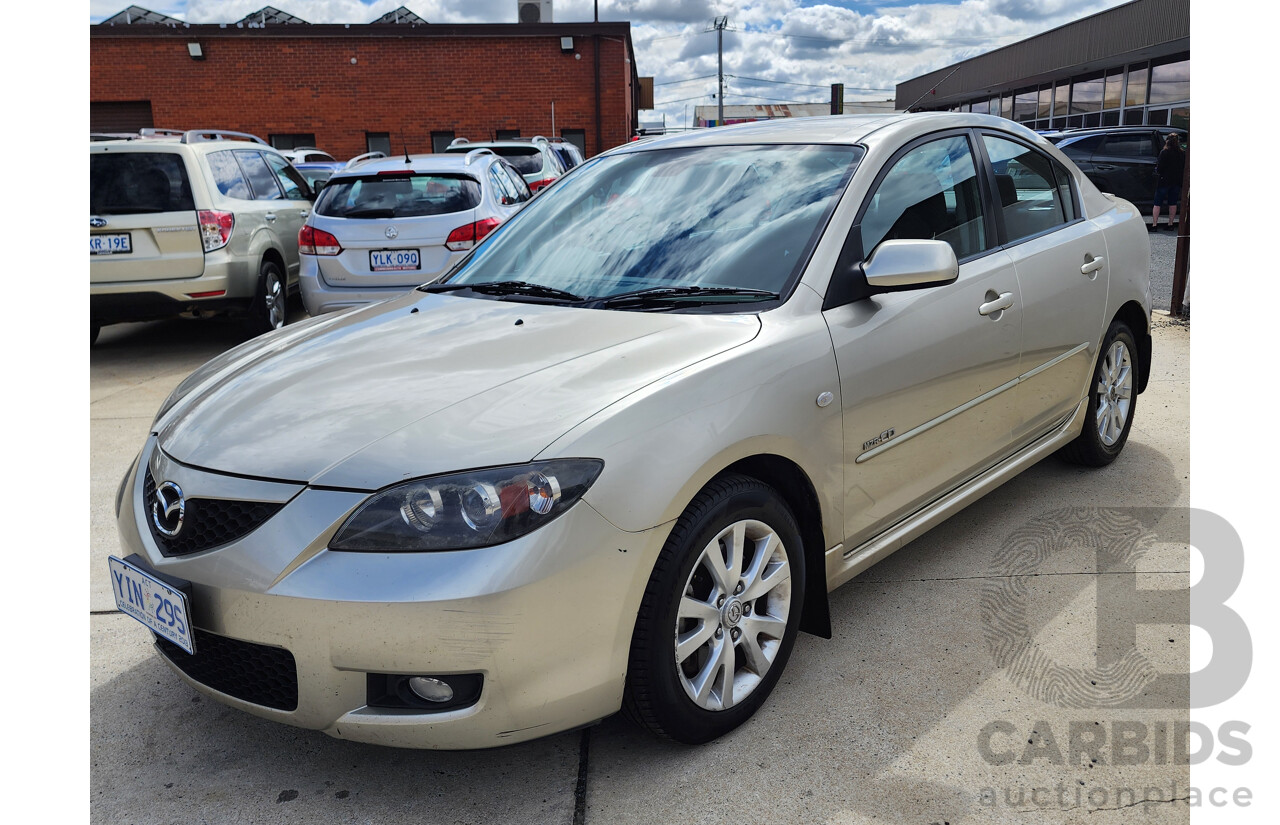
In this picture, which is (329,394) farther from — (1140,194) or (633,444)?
(1140,194)

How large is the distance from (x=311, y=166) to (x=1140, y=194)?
14.1 m

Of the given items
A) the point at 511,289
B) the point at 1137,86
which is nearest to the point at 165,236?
the point at 511,289

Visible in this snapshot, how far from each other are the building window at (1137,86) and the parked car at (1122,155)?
294 inches

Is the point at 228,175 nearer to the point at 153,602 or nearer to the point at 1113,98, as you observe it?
the point at 153,602

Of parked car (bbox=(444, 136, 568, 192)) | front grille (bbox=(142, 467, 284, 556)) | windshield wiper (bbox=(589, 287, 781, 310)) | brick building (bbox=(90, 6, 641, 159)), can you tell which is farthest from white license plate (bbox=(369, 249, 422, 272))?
brick building (bbox=(90, 6, 641, 159))

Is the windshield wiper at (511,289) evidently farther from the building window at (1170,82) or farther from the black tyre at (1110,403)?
the building window at (1170,82)

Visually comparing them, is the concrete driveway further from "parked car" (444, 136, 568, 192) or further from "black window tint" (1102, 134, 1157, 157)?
"black window tint" (1102, 134, 1157, 157)

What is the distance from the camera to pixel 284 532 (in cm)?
214

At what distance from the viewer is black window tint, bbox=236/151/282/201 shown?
8.60 meters

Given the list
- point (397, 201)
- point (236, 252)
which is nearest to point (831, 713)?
point (397, 201)

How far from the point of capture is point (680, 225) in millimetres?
3176

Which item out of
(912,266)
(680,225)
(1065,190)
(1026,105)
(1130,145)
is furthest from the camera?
(1026,105)

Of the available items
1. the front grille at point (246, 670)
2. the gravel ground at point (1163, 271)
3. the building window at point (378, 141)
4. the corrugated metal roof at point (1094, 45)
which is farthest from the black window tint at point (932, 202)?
the building window at point (378, 141)

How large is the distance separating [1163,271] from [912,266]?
9.61 m
